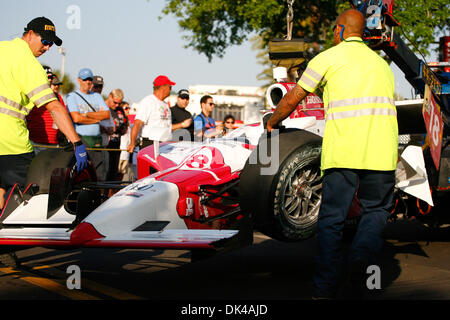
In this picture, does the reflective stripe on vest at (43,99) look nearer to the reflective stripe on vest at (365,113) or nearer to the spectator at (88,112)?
the reflective stripe on vest at (365,113)

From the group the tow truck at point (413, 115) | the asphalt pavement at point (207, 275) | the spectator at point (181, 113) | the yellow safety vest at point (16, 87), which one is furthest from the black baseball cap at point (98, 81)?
the yellow safety vest at point (16, 87)

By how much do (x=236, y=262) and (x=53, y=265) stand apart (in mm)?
1826

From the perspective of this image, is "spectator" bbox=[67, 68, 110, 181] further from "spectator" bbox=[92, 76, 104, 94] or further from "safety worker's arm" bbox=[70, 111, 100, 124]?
"spectator" bbox=[92, 76, 104, 94]

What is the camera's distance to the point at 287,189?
538 centimetres

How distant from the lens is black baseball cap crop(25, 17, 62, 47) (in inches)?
217

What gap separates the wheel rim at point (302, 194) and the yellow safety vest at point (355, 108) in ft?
2.18

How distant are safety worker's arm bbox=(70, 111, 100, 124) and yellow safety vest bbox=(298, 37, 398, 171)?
469 centimetres

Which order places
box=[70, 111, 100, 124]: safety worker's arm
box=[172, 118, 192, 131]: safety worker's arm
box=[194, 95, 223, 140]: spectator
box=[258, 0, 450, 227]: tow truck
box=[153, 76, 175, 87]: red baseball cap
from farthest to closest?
box=[194, 95, 223, 140]: spectator
box=[172, 118, 192, 131]: safety worker's arm
box=[153, 76, 175, 87]: red baseball cap
box=[70, 111, 100, 124]: safety worker's arm
box=[258, 0, 450, 227]: tow truck

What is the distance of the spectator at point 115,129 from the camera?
9.88 metres

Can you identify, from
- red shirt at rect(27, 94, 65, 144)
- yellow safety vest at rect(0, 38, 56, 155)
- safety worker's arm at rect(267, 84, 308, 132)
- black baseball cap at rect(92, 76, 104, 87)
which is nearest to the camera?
safety worker's arm at rect(267, 84, 308, 132)

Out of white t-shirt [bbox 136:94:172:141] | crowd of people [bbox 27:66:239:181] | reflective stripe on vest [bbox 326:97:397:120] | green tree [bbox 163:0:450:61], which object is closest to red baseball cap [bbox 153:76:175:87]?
crowd of people [bbox 27:66:239:181]

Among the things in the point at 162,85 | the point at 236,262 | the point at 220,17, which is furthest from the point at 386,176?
Answer: the point at 220,17

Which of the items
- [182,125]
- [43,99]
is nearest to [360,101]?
[43,99]
